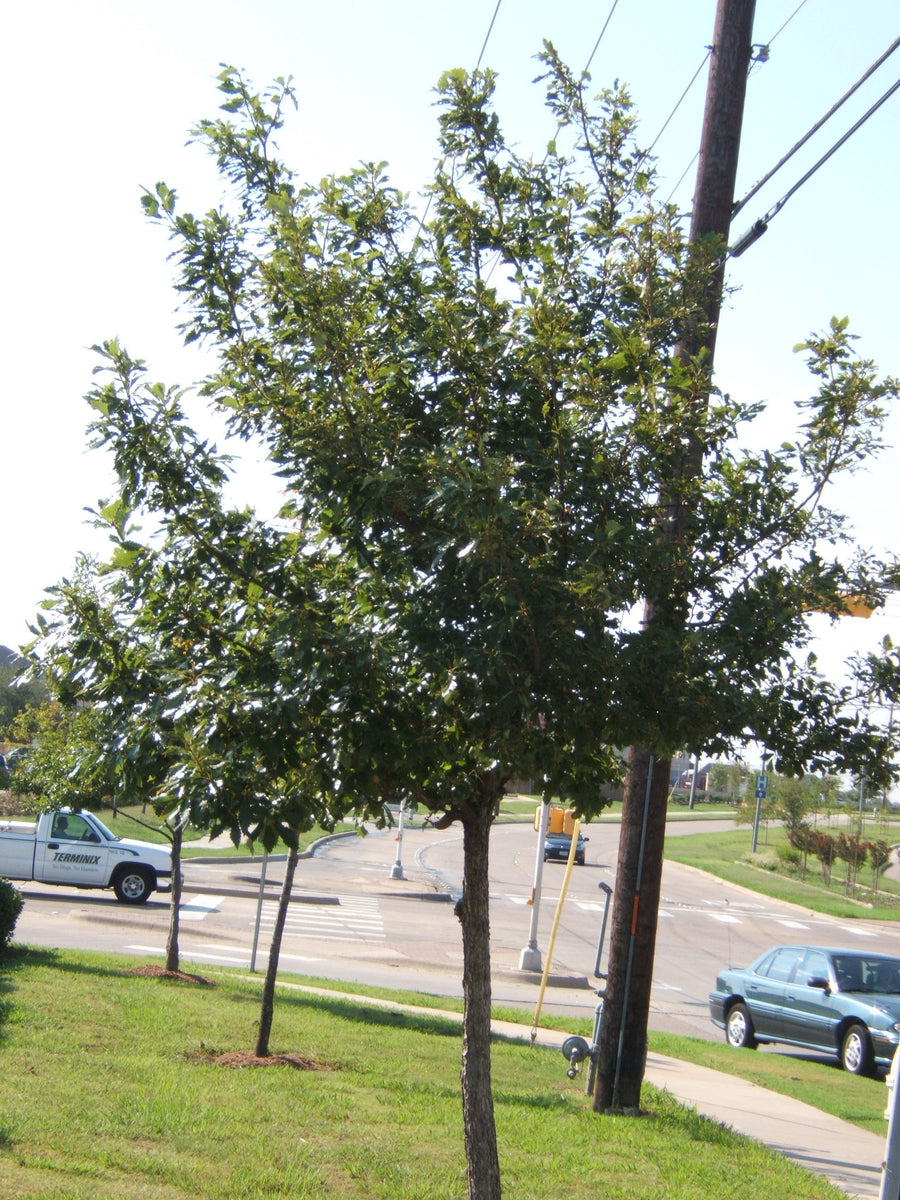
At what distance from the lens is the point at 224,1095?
8.03 m

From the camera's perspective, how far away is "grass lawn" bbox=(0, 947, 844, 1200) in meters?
6.24

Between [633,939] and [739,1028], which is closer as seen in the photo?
[633,939]

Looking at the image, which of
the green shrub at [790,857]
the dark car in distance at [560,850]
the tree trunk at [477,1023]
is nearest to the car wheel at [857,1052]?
the tree trunk at [477,1023]

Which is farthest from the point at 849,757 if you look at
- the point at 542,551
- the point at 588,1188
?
the point at 588,1188

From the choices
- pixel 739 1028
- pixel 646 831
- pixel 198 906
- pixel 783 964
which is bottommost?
pixel 198 906

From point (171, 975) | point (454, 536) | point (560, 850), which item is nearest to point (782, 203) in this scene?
point (454, 536)

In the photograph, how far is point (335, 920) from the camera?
2392cm

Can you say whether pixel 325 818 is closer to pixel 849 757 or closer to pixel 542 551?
pixel 542 551

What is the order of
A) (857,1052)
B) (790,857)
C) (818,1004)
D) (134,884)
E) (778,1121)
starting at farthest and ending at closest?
(790,857), (134,884), (818,1004), (857,1052), (778,1121)

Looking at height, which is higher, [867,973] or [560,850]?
[867,973]

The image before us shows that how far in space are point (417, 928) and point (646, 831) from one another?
51.0 ft

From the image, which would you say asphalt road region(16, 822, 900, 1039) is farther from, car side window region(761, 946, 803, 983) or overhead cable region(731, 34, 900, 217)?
overhead cable region(731, 34, 900, 217)

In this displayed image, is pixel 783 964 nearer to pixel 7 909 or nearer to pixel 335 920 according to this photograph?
pixel 7 909

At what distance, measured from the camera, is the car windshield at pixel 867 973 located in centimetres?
1491
